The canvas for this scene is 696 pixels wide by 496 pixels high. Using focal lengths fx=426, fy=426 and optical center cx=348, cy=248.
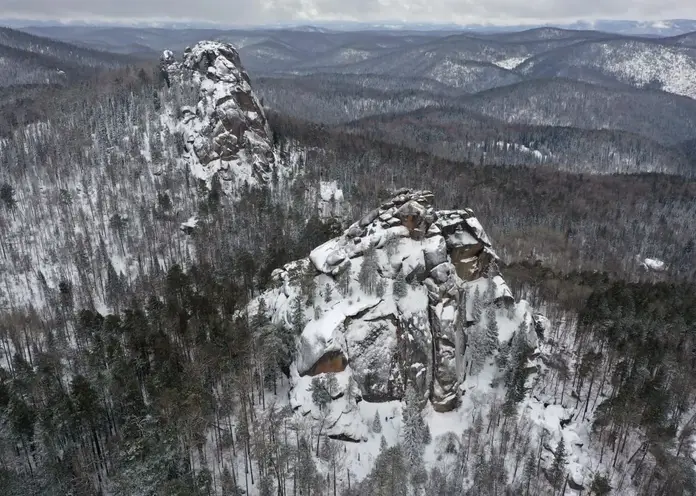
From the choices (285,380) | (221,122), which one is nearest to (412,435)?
(285,380)

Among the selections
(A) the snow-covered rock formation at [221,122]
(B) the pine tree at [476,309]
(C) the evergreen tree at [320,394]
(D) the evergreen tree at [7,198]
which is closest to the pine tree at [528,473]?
(B) the pine tree at [476,309]

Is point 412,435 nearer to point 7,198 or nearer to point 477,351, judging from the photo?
point 477,351

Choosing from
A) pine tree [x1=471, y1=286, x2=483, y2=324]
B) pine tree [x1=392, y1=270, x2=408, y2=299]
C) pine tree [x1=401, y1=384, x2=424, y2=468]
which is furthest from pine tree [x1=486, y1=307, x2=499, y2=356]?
pine tree [x1=401, y1=384, x2=424, y2=468]

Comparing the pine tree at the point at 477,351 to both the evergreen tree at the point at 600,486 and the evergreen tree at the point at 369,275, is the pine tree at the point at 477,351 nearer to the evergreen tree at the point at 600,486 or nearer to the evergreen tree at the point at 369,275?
the evergreen tree at the point at 369,275

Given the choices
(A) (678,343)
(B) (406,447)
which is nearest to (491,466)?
(B) (406,447)

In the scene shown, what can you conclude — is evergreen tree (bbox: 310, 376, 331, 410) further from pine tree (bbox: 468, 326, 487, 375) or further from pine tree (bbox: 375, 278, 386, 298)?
pine tree (bbox: 468, 326, 487, 375)
